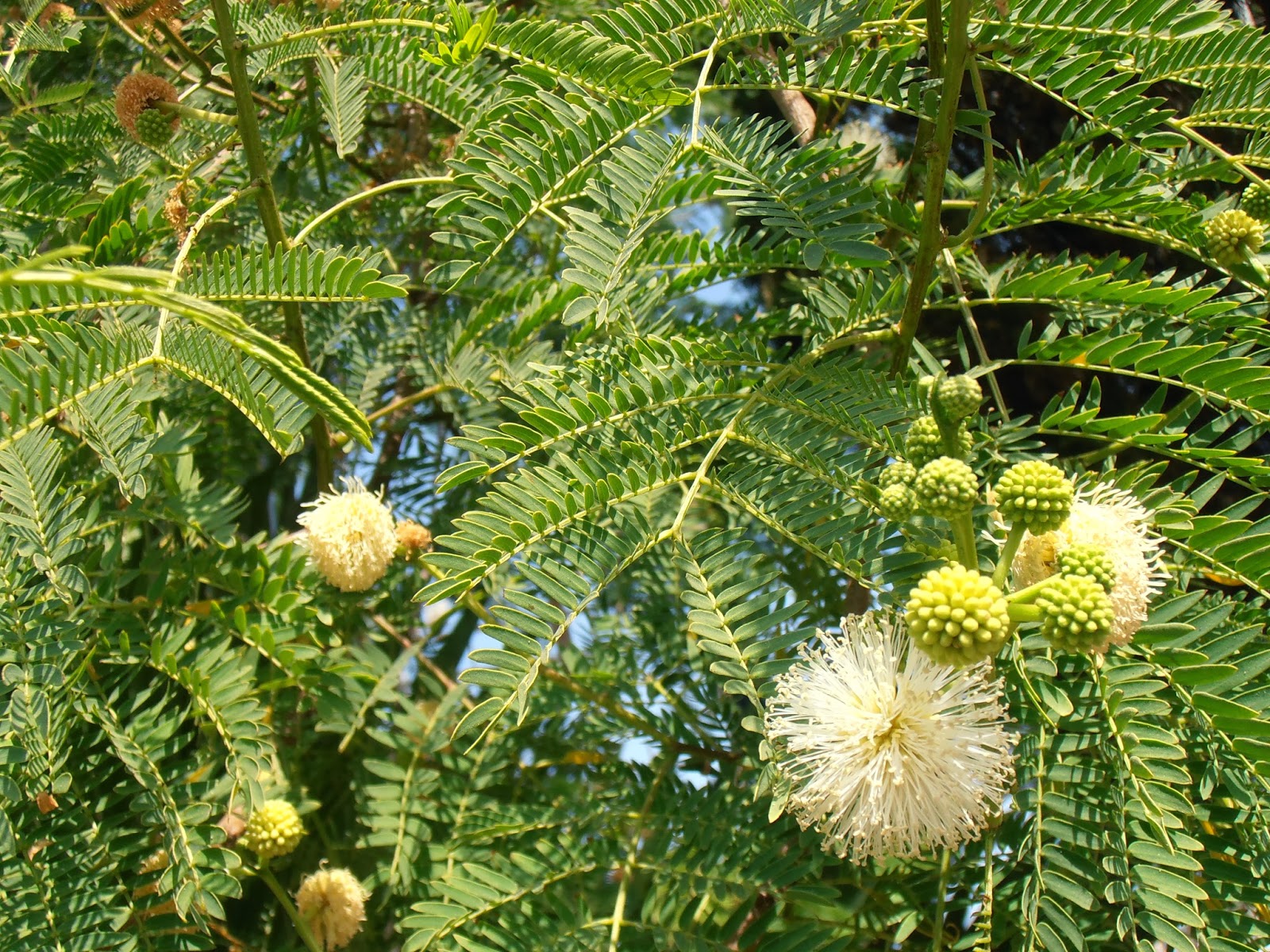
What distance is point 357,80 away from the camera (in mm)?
1735

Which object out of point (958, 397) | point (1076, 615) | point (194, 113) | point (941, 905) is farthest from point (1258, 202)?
point (194, 113)

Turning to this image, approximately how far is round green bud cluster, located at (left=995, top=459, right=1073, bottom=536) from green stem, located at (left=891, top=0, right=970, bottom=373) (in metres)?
0.35

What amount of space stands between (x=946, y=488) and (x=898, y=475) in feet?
0.39

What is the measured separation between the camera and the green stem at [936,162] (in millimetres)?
1093

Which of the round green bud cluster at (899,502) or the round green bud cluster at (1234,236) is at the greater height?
the round green bud cluster at (1234,236)

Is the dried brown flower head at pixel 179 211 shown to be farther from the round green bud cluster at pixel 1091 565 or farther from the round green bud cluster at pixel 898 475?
the round green bud cluster at pixel 1091 565

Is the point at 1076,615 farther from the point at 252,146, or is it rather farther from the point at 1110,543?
the point at 252,146

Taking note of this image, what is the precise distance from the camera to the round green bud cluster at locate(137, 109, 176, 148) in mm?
1657

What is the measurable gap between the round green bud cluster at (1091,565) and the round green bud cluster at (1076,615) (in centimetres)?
3

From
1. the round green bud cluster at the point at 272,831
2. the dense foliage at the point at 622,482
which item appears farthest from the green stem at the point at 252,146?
the round green bud cluster at the point at 272,831

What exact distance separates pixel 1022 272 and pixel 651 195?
72 centimetres

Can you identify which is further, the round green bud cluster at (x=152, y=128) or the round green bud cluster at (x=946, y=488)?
the round green bud cluster at (x=152, y=128)

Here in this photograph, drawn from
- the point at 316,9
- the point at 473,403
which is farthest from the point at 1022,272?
the point at 316,9

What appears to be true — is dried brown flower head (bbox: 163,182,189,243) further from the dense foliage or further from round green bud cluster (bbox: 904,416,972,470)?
round green bud cluster (bbox: 904,416,972,470)
